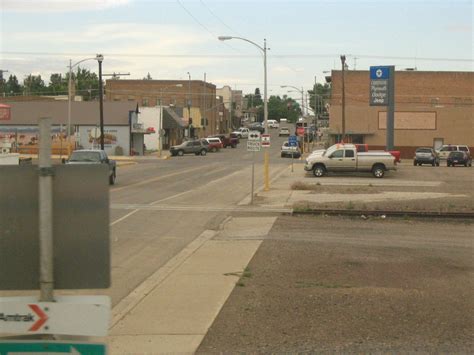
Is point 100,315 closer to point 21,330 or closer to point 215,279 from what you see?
point 21,330

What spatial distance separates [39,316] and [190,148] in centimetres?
7308

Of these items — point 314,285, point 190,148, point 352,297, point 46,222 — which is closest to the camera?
point 46,222

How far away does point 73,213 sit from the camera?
348 cm

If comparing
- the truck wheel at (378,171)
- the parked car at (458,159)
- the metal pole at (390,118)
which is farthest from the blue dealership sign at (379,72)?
the truck wheel at (378,171)

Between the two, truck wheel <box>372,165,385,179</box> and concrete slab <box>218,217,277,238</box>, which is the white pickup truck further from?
concrete slab <box>218,217,277,238</box>

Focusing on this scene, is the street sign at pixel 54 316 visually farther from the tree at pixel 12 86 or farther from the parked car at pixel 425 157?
the tree at pixel 12 86

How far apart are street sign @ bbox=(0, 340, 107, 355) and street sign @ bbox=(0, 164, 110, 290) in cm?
31

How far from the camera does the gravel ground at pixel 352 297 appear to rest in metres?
7.13

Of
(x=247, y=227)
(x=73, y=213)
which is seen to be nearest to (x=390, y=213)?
(x=247, y=227)

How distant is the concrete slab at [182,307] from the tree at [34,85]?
143 meters

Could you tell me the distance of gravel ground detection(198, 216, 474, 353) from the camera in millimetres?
7133

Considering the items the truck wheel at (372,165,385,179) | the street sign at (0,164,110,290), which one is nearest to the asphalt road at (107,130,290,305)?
the street sign at (0,164,110,290)

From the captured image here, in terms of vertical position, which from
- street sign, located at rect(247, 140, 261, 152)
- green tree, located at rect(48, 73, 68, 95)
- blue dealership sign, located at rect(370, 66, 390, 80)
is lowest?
→ street sign, located at rect(247, 140, 261, 152)

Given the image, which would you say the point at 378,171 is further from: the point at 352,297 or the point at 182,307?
the point at 182,307
